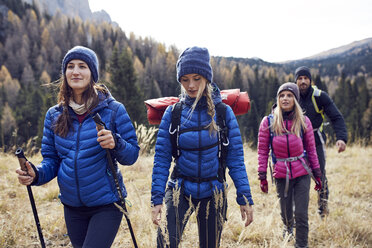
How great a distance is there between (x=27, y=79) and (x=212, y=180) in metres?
74.2

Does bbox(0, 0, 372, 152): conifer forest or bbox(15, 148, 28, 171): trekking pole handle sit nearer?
bbox(15, 148, 28, 171): trekking pole handle

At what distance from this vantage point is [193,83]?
2.03 metres

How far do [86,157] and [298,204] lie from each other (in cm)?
238

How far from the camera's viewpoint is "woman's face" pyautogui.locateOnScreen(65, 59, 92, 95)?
6.04 ft

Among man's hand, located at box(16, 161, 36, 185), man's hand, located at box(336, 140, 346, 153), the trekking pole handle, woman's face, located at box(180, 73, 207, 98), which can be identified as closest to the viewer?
the trekking pole handle

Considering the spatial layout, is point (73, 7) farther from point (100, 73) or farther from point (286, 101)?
point (286, 101)

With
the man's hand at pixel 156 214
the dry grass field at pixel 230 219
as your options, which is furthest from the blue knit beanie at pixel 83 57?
the man's hand at pixel 156 214

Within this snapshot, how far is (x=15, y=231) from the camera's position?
2.80 metres

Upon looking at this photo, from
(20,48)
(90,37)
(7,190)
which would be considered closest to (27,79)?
(20,48)

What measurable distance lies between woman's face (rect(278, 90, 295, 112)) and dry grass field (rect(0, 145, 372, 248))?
4.23 feet

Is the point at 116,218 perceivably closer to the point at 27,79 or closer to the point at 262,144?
the point at 262,144

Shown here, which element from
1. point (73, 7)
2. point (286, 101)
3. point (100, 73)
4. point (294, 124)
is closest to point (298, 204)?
point (294, 124)

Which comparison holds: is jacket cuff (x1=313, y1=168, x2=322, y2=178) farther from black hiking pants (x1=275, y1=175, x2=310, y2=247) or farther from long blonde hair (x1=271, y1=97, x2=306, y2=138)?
long blonde hair (x1=271, y1=97, x2=306, y2=138)

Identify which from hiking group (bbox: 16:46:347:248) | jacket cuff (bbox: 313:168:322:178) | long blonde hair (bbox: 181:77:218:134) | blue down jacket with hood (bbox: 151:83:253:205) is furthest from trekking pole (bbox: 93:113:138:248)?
jacket cuff (bbox: 313:168:322:178)
